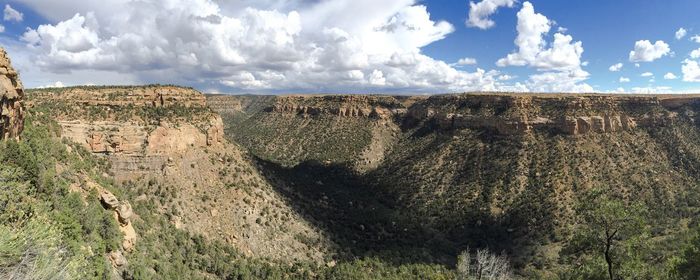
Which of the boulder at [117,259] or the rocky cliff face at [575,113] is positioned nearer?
the boulder at [117,259]

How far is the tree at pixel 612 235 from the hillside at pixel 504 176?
3226 centimetres

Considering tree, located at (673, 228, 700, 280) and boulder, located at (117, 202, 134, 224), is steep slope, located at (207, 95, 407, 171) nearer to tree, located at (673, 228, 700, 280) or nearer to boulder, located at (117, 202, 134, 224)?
boulder, located at (117, 202, 134, 224)

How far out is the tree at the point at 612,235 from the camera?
21359mm

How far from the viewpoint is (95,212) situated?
1094 inches

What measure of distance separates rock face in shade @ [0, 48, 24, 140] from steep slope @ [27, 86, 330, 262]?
14.7 metres

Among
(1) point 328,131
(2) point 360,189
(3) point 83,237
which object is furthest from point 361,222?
(1) point 328,131

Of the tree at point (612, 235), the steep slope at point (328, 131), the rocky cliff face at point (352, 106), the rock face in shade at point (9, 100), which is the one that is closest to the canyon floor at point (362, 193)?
the tree at point (612, 235)

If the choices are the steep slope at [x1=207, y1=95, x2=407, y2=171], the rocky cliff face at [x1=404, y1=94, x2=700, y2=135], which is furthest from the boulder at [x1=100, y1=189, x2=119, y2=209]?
the rocky cliff face at [x1=404, y1=94, x2=700, y2=135]

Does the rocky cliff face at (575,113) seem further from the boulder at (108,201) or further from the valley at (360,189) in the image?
the boulder at (108,201)

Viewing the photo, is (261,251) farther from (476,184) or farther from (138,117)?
(476,184)

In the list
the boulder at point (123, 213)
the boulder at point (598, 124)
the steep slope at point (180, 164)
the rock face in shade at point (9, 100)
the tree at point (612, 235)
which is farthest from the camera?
the boulder at point (598, 124)

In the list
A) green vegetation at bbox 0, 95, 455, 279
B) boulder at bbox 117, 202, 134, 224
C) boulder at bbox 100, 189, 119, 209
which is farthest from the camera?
boulder at bbox 117, 202, 134, 224

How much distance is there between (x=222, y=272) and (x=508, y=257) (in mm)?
44372

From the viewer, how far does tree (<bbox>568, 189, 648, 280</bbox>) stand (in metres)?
21.4
